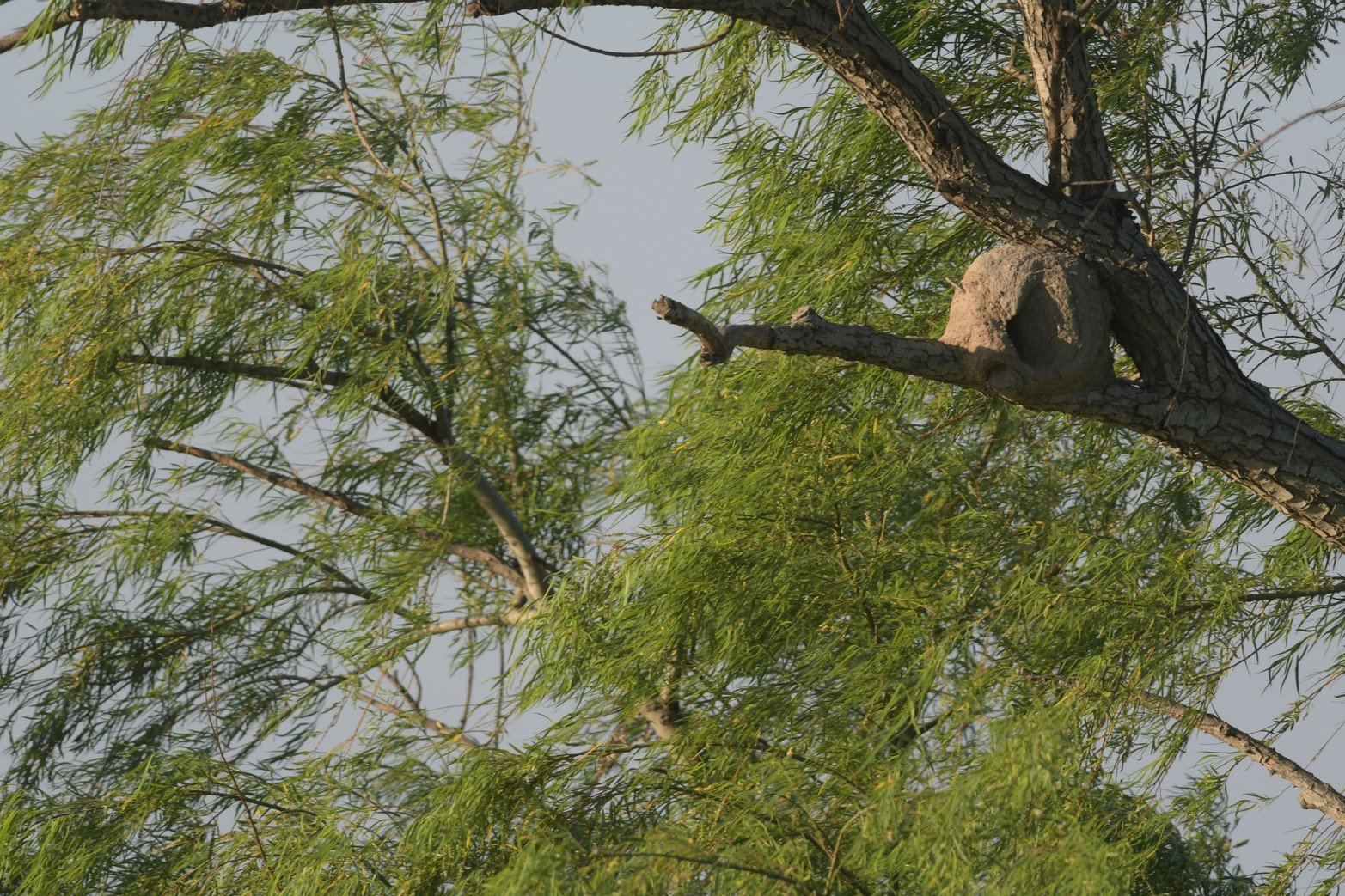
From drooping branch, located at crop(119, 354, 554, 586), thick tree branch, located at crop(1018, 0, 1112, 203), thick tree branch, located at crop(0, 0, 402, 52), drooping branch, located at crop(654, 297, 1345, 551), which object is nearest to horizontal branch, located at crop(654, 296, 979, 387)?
drooping branch, located at crop(654, 297, 1345, 551)

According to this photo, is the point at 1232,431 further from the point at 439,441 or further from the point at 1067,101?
the point at 439,441

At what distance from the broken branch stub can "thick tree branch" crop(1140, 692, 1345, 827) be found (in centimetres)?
78

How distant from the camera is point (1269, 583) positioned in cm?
281

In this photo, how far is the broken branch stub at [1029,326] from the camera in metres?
2.19

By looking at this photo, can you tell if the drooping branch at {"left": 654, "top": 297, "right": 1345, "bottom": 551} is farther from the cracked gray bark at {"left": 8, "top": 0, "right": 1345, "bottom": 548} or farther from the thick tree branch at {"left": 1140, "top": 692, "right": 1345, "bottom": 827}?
the thick tree branch at {"left": 1140, "top": 692, "right": 1345, "bottom": 827}

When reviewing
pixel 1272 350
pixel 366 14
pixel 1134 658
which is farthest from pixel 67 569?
pixel 1272 350

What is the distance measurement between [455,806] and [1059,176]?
1.44 metres

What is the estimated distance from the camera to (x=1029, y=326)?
2252 millimetres

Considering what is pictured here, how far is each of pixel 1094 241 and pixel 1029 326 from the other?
20 cm

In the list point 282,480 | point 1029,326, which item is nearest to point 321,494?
point 282,480

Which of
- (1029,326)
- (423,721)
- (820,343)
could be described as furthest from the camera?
(423,721)

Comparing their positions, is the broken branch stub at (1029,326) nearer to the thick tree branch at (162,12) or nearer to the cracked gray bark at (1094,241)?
the cracked gray bark at (1094,241)

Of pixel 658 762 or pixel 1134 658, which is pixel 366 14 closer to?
pixel 658 762

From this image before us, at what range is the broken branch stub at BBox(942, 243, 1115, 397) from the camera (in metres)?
2.19
